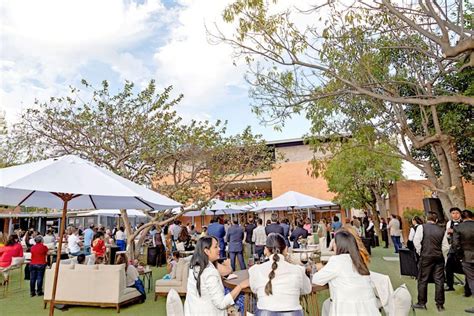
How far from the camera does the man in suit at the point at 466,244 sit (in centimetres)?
607

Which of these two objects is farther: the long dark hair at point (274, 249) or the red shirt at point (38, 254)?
the red shirt at point (38, 254)

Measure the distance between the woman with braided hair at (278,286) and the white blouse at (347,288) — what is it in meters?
0.17

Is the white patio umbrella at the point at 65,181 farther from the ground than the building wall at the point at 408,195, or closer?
closer

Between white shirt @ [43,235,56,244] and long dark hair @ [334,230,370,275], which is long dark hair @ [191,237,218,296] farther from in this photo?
white shirt @ [43,235,56,244]

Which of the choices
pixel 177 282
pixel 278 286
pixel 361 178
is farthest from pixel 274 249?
pixel 361 178

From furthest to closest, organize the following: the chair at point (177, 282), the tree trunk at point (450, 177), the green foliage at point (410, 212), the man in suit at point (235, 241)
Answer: the green foliage at point (410, 212)
the man in suit at point (235, 241)
the tree trunk at point (450, 177)
the chair at point (177, 282)

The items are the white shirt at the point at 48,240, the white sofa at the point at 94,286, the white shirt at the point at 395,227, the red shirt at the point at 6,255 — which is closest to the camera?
the white sofa at the point at 94,286

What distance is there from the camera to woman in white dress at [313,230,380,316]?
281 cm

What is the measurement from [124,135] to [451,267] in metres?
8.74

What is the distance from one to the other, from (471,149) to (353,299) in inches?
476

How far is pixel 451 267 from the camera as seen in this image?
24.8ft

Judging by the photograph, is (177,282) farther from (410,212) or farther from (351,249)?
(410,212)

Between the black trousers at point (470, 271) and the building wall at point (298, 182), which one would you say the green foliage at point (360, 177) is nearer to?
the building wall at point (298, 182)

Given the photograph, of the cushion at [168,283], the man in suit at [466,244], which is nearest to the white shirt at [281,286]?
the man in suit at [466,244]
